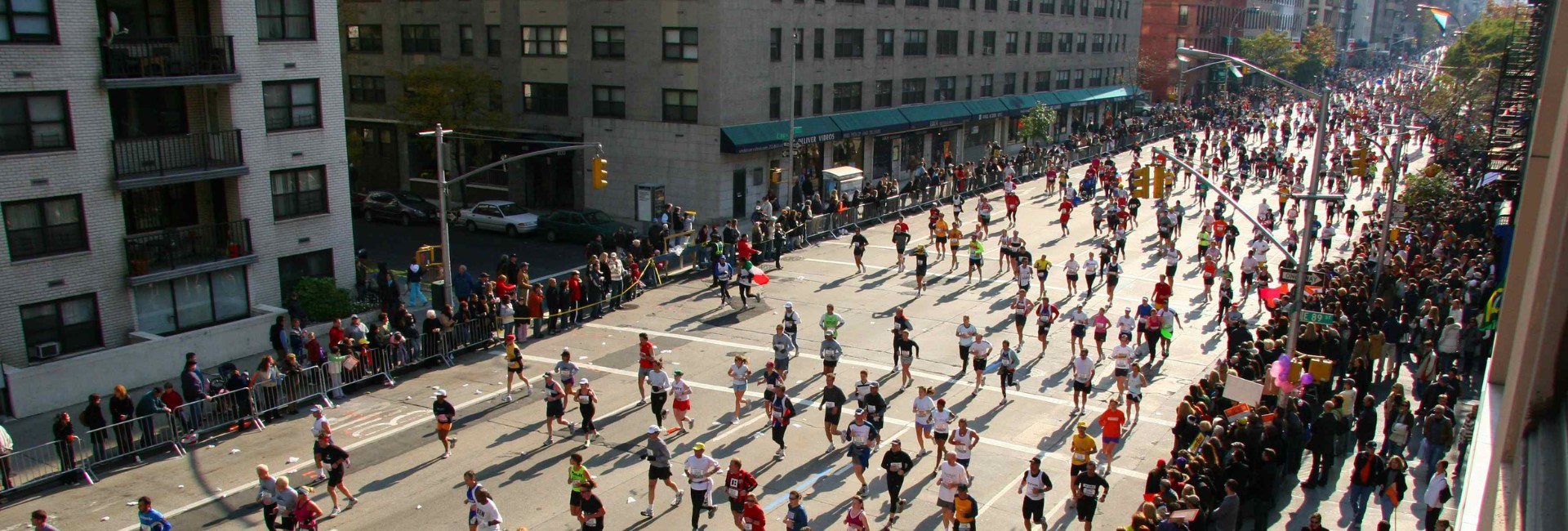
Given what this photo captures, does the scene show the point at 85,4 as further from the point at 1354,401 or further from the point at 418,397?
the point at 1354,401

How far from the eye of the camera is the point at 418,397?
2452 cm

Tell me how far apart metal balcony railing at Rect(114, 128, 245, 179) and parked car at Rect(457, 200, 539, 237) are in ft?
49.3

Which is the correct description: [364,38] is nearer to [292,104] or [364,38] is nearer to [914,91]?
[292,104]

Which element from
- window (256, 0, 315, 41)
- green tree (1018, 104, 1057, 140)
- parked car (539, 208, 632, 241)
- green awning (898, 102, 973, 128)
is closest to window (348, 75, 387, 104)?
parked car (539, 208, 632, 241)

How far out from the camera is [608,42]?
45812mm

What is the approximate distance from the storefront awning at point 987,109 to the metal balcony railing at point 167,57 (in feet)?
139

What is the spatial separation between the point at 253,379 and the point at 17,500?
4721 mm

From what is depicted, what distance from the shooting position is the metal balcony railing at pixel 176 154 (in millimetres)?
26391

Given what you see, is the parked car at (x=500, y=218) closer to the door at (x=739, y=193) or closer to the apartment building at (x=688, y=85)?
the apartment building at (x=688, y=85)

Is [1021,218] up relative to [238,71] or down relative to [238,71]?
down

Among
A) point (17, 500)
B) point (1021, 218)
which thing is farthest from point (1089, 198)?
point (17, 500)

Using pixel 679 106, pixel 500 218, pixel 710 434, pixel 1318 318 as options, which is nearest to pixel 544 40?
pixel 679 106

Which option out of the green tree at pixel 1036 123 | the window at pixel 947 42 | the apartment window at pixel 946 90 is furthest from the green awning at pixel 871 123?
the green tree at pixel 1036 123

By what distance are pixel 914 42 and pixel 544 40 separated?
64.0ft
